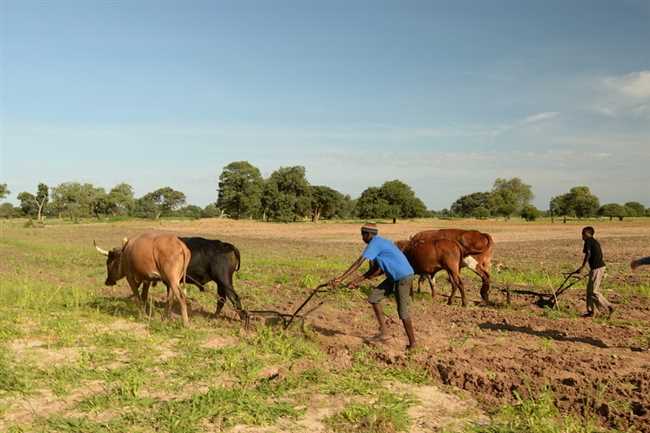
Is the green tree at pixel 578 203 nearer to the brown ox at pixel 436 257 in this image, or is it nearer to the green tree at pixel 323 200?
the green tree at pixel 323 200

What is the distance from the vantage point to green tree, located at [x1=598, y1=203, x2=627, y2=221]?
335 feet

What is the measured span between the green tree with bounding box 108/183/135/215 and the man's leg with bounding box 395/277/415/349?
345 ft

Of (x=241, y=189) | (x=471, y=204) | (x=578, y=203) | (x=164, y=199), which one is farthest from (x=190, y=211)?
(x=578, y=203)

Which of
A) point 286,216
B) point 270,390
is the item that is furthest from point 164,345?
point 286,216

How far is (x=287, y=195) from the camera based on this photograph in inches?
3157

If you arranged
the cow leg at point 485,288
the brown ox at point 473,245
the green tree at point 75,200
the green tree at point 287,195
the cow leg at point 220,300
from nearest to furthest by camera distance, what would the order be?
1. the cow leg at point 220,300
2. the cow leg at point 485,288
3. the brown ox at point 473,245
4. the green tree at point 287,195
5. the green tree at point 75,200

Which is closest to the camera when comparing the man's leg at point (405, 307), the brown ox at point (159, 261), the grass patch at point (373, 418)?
the grass patch at point (373, 418)

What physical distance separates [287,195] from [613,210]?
68.6 m

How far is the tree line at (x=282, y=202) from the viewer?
8062 centimetres

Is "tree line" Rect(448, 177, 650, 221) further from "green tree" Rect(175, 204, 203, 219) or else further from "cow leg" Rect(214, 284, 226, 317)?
"cow leg" Rect(214, 284, 226, 317)

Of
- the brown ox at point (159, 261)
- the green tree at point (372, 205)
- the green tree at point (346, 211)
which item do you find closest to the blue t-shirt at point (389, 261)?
the brown ox at point (159, 261)

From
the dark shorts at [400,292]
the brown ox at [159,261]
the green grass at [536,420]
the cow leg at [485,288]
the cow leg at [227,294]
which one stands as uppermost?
the brown ox at [159,261]

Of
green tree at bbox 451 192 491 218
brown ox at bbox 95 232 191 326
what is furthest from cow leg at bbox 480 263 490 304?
green tree at bbox 451 192 491 218

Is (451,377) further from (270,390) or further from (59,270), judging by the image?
(59,270)
